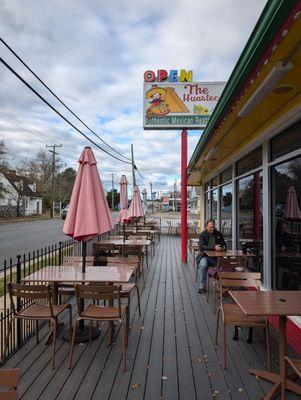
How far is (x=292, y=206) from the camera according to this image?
4.25 m

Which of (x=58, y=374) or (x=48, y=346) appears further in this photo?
(x=48, y=346)

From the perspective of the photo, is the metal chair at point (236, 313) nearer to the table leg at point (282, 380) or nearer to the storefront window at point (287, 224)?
the table leg at point (282, 380)

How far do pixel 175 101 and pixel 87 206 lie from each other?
7013 mm

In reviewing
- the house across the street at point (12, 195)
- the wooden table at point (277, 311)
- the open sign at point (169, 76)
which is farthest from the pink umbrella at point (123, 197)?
the house across the street at point (12, 195)

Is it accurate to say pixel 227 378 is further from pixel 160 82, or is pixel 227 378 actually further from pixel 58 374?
pixel 160 82

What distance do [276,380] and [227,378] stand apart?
441mm

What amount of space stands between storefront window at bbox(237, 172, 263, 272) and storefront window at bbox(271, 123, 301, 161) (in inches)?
28.4

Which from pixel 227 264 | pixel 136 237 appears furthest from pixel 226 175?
pixel 227 264

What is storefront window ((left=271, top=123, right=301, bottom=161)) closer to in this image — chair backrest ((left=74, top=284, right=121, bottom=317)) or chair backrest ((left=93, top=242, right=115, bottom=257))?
chair backrest ((left=74, top=284, right=121, bottom=317))

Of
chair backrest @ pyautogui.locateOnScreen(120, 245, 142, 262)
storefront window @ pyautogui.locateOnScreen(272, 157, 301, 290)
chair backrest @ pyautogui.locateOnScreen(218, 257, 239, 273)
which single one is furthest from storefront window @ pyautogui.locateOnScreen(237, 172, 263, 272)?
chair backrest @ pyautogui.locateOnScreen(120, 245, 142, 262)

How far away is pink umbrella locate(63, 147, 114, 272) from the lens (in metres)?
4.01

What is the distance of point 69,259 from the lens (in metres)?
5.32

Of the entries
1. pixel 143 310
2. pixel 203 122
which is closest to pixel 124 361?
pixel 143 310

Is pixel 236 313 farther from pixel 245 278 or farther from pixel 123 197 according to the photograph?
pixel 123 197
